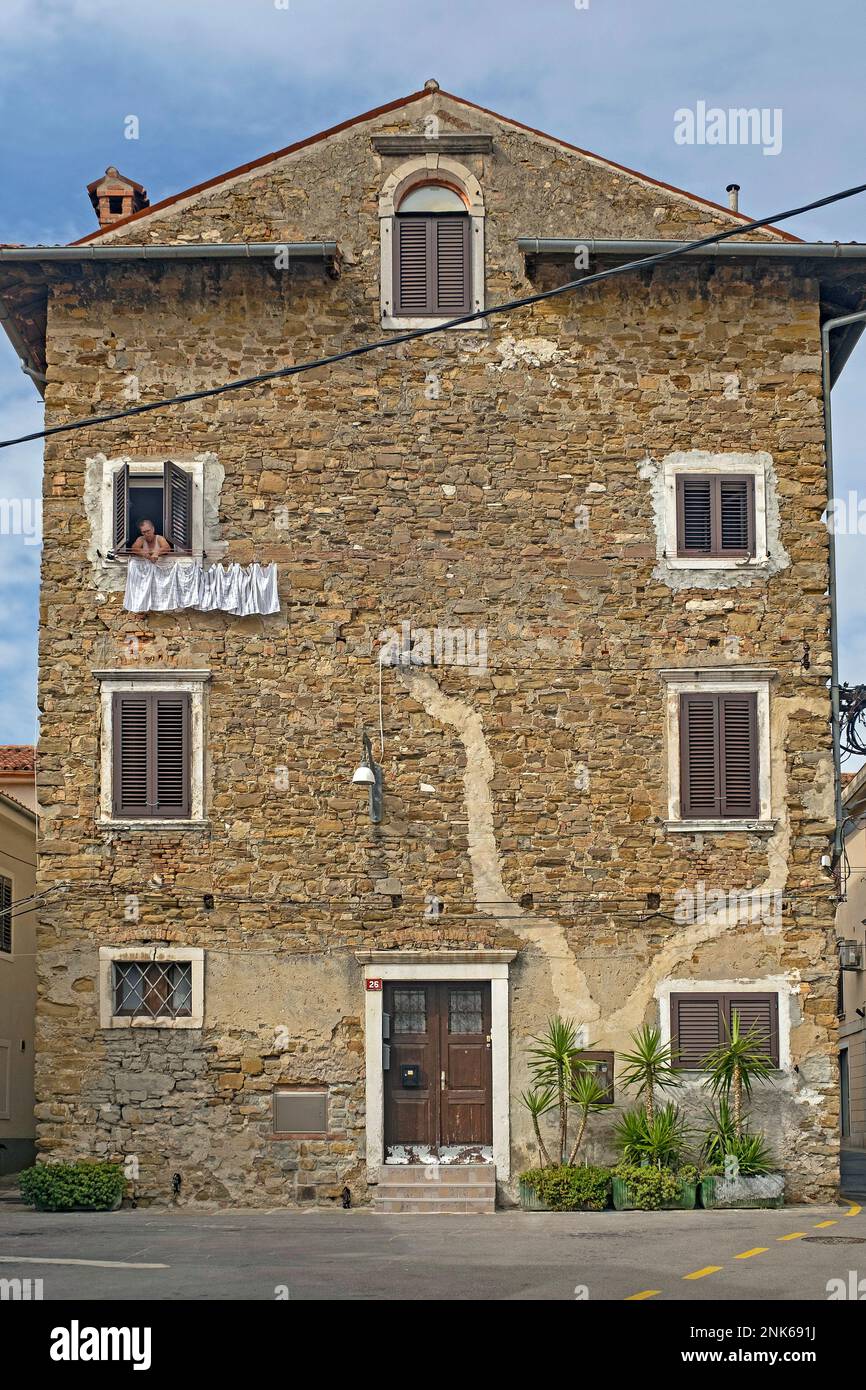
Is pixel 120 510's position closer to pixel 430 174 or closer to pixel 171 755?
pixel 171 755

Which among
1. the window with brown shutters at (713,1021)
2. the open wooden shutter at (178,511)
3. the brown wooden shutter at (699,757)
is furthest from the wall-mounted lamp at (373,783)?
the window with brown shutters at (713,1021)

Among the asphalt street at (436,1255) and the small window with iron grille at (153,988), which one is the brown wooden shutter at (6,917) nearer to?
the small window with iron grille at (153,988)

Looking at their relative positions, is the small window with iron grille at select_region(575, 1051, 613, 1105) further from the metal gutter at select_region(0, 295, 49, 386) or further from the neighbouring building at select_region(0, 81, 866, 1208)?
the metal gutter at select_region(0, 295, 49, 386)

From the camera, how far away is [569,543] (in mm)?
20797

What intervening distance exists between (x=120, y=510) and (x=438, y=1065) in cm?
752

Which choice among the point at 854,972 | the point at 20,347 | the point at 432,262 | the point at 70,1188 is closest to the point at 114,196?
the point at 20,347

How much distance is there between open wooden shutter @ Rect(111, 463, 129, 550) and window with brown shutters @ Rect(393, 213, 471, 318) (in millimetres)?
3906

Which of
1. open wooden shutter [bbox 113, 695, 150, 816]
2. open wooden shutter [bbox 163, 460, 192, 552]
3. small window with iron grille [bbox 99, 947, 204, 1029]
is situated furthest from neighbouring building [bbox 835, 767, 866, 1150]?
open wooden shutter [bbox 113, 695, 150, 816]

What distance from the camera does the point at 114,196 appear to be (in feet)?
76.3

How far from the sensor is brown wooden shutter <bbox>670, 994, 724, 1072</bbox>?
20.0 metres

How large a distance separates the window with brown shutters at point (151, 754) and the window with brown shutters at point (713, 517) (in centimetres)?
630

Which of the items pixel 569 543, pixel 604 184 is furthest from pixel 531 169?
pixel 569 543

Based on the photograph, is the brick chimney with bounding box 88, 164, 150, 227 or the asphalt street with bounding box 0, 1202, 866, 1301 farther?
the brick chimney with bounding box 88, 164, 150, 227

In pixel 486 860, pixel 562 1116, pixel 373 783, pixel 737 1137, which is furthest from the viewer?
pixel 486 860
